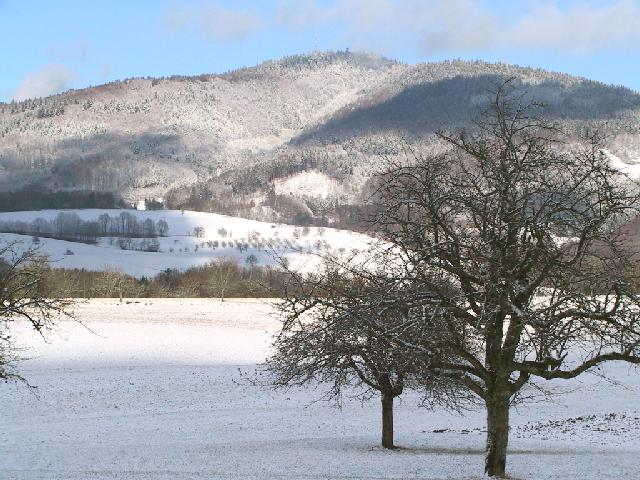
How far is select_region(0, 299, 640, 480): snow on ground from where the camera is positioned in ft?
68.3

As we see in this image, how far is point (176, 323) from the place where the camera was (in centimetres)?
7369

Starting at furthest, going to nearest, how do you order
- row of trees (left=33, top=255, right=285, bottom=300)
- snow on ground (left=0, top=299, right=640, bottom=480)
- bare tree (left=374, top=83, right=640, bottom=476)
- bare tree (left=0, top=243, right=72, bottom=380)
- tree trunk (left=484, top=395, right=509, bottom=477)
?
row of trees (left=33, top=255, right=285, bottom=300), snow on ground (left=0, top=299, right=640, bottom=480), bare tree (left=0, top=243, right=72, bottom=380), tree trunk (left=484, top=395, right=509, bottom=477), bare tree (left=374, top=83, right=640, bottom=476)

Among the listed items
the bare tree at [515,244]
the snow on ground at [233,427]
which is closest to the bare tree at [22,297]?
the snow on ground at [233,427]

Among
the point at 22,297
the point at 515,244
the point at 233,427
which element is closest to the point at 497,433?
the point at 515,244

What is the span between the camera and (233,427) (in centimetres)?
3331

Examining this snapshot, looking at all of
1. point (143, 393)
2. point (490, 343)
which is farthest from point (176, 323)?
point (490, 343)

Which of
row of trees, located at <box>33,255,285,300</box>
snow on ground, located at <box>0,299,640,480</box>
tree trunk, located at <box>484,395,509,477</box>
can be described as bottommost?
snow on ground, located at <box>0,299,640,480</box>

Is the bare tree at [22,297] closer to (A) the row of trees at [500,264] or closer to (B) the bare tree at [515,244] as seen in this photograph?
(A) the row of trees at [500,264]

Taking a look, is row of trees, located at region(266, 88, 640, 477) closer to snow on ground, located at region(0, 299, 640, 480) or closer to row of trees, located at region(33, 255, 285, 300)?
snow on ground, located at region(0, 299, 640, 480)

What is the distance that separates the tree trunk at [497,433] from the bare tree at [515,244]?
0.08 ft

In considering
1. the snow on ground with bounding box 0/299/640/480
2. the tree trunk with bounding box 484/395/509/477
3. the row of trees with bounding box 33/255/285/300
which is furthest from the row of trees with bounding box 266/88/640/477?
the row of trees with bounding box 33/255/285/300

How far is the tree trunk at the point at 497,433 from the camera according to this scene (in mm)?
16219

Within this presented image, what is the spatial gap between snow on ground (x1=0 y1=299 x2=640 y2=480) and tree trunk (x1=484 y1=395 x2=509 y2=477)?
3.79 feet

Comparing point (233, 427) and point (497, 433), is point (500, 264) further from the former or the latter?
point (233, 427)
